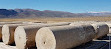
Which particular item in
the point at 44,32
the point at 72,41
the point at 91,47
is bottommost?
the point at 91,47

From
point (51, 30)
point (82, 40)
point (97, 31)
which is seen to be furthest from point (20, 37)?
point (97, 31)

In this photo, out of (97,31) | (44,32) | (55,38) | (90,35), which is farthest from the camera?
(97,31)

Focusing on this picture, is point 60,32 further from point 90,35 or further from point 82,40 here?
point 90,35

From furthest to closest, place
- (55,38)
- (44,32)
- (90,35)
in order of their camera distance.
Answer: (90,35) → (44,32) → (55,38)

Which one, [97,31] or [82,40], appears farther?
[97,31]

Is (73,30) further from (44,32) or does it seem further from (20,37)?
(20,37)

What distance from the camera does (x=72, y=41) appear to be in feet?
26.0

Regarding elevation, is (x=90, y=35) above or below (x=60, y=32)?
below

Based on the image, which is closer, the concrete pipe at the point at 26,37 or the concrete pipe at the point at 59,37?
the concrete pipe at the point at 59,37

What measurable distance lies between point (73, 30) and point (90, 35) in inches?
82.4

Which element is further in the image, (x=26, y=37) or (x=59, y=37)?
(x=26, y=37)

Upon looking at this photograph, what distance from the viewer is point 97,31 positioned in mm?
11117

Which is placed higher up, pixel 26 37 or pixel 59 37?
pixel 59 37

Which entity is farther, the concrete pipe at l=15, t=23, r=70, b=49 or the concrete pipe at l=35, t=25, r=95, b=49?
the concrete pipe at l=15, t=23, r=70, b=49
